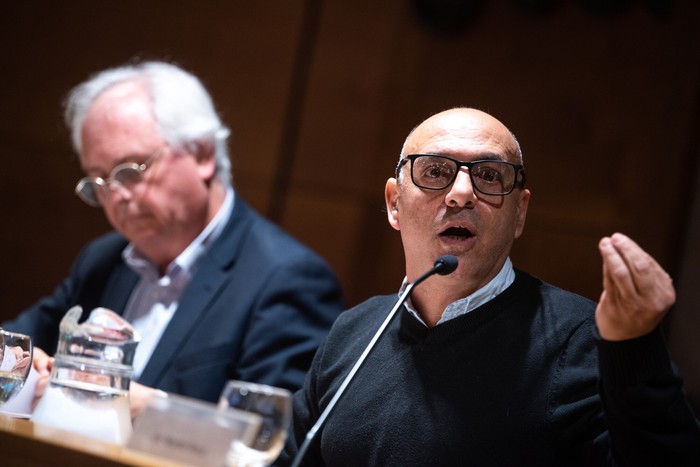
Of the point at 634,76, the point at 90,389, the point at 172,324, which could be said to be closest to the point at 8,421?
the point at 90,389

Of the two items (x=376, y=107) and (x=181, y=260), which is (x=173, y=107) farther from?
(x=376, y=107)

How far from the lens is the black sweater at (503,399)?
121cm

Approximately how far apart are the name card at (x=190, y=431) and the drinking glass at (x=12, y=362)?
477 millimetres

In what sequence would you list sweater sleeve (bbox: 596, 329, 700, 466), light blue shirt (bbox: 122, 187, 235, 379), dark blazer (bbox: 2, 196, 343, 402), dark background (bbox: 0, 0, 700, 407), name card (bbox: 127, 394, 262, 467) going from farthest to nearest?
dark background (bbox: 0, 0, 700, 407) < light blue shirt (bbox: 122, 187, 235, 379) < dark blazer (bbox: 2, 196, 343, 402) < sweater sleeve (bbox: 596, 329, 700, 466) < name card (bbox: 127, 394, 262, 467)

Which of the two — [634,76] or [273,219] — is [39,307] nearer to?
[273,219]

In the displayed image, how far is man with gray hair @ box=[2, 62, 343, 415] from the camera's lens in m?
2.20

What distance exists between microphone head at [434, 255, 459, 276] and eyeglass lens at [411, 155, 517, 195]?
18 centimetres

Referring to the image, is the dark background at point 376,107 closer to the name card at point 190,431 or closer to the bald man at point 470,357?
the bald man at point 470,357

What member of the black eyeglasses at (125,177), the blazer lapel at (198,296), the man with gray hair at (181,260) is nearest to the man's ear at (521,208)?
the man with gray hair at (181,260)

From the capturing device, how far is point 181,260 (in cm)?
247

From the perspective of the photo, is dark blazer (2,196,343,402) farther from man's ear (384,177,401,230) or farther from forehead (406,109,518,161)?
forehead (406,109,518,161)

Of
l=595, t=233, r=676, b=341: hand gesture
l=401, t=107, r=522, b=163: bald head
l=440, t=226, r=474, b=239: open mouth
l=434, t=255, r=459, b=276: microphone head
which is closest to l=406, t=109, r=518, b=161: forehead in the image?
l=401, t=107, r=522, b=163: bald head

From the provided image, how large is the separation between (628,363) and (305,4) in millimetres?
2642

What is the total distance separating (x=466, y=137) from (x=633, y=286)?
0.48m
